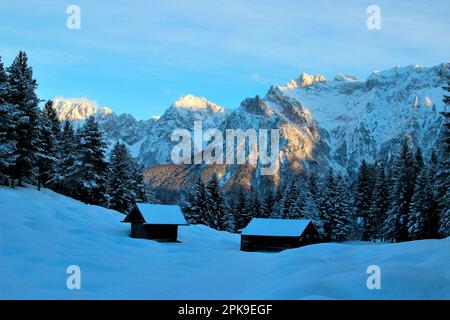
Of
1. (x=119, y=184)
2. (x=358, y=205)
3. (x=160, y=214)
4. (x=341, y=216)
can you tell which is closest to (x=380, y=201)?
(x=358, y=205)

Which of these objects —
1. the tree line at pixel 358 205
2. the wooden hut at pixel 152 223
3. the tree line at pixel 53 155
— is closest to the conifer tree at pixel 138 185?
the tree line at pixel 53 155

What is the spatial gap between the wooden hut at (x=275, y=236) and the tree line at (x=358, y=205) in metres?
12.9

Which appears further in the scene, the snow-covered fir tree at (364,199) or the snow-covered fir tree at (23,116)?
the snow-covered fir tree at (364,199)

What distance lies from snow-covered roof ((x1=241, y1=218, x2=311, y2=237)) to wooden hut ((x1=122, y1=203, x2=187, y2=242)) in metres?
7.90

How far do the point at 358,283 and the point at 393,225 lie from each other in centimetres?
4373

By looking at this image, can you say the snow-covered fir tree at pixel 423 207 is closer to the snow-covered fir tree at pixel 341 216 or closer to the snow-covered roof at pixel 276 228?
the snow-covered roof at pixel 276 228

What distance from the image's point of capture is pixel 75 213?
4391 centimetres

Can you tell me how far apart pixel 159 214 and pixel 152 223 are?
2.86m

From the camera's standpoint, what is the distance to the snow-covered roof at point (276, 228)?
49250 mm

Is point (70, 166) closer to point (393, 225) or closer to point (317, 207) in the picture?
point (317, 207)

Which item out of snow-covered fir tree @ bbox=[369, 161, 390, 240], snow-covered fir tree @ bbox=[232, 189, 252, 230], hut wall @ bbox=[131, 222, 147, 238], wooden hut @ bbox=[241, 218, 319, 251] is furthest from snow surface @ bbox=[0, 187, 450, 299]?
snow-covered fir tree @ bbox=[369, 161, 390, 240]

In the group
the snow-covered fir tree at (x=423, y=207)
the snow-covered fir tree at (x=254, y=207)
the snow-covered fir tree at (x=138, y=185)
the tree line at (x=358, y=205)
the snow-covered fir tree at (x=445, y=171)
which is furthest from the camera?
the snow-covered fir tree at (x=254, y=207)

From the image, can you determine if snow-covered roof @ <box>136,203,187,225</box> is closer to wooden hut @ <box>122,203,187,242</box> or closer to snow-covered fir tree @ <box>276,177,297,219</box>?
wooden hut @ <box>122,203,187,242</box>
